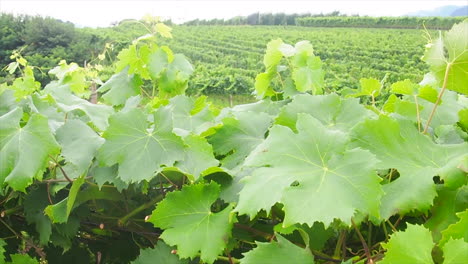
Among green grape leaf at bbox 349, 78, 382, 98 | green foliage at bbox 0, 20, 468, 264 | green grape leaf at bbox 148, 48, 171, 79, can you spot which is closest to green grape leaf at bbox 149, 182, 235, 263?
green foliage at bbox 0, 20, 468, 264

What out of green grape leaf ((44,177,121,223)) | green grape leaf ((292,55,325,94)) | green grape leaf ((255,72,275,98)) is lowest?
green grape leaf ((44,177,121,223))

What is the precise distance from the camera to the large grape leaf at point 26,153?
911mm

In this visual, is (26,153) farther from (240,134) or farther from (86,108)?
(240,134)

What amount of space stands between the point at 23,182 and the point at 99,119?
285 mm

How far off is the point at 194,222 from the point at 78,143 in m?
0.31

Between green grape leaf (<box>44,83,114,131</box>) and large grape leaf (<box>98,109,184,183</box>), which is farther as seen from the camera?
green grape leaf (<box>44,83,114,131</box>)

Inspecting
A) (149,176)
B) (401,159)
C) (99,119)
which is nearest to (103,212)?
(99,119)

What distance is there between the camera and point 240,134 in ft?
3.40

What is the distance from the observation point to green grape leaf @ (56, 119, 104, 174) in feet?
3.13

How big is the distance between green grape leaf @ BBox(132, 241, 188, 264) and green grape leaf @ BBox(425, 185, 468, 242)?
0.47 metres

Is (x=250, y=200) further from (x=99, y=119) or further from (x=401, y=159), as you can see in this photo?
(x=99, y=119)

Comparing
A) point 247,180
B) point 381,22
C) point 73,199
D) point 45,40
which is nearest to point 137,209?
point 73,199

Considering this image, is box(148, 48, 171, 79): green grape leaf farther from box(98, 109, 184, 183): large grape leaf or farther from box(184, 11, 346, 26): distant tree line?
box(184, 11, 346, 26): distant tree line

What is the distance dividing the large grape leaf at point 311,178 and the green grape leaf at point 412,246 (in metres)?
0.05
